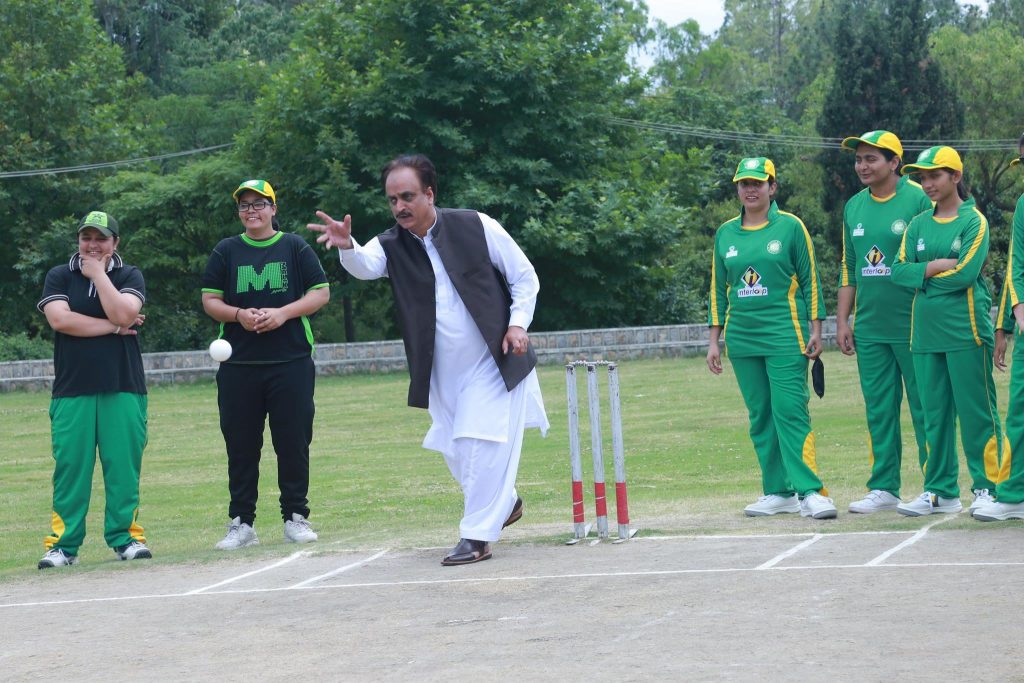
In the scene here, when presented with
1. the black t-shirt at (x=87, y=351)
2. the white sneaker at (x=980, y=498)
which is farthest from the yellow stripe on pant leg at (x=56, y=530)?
the white sneaker at (x=980, y=498)

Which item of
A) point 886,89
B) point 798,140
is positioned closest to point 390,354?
point 886,89

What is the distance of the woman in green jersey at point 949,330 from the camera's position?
8406 mm

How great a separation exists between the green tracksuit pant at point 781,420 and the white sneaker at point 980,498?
0.91 meters

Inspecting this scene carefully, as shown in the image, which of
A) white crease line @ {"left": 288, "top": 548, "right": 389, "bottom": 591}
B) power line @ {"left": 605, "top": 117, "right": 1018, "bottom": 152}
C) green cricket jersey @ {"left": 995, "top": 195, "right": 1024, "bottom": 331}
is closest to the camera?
white crease line @ {"left": 288, "top": 548, "right": 389, "bottom": 591}

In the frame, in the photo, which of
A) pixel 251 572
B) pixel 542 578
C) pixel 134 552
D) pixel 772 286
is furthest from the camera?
pixel 772 286

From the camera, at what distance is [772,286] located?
352 inches

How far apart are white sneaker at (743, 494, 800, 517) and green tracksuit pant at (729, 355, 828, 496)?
0.16ft

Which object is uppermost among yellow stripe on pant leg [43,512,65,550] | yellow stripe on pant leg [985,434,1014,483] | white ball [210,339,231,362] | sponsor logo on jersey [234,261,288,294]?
sponsor logo on jersey [234,261,288,294]

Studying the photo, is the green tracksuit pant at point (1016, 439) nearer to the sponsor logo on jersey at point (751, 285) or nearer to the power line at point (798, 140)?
the sponsor logo on jersey at point (751, 285)

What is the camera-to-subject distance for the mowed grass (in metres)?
8.96

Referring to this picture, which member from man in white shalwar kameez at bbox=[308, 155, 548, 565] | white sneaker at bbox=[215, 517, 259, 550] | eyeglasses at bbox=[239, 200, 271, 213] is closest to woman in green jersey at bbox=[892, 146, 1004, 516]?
man in white shalwar kameez at bbox=[308, 155, 548, 565]

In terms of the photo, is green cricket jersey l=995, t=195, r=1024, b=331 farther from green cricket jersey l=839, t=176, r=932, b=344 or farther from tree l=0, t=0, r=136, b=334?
tree l=0, t=0, r=136, b=334

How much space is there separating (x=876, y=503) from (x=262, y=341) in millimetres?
3954

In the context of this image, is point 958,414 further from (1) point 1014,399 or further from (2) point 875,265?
(2) point 875,265
